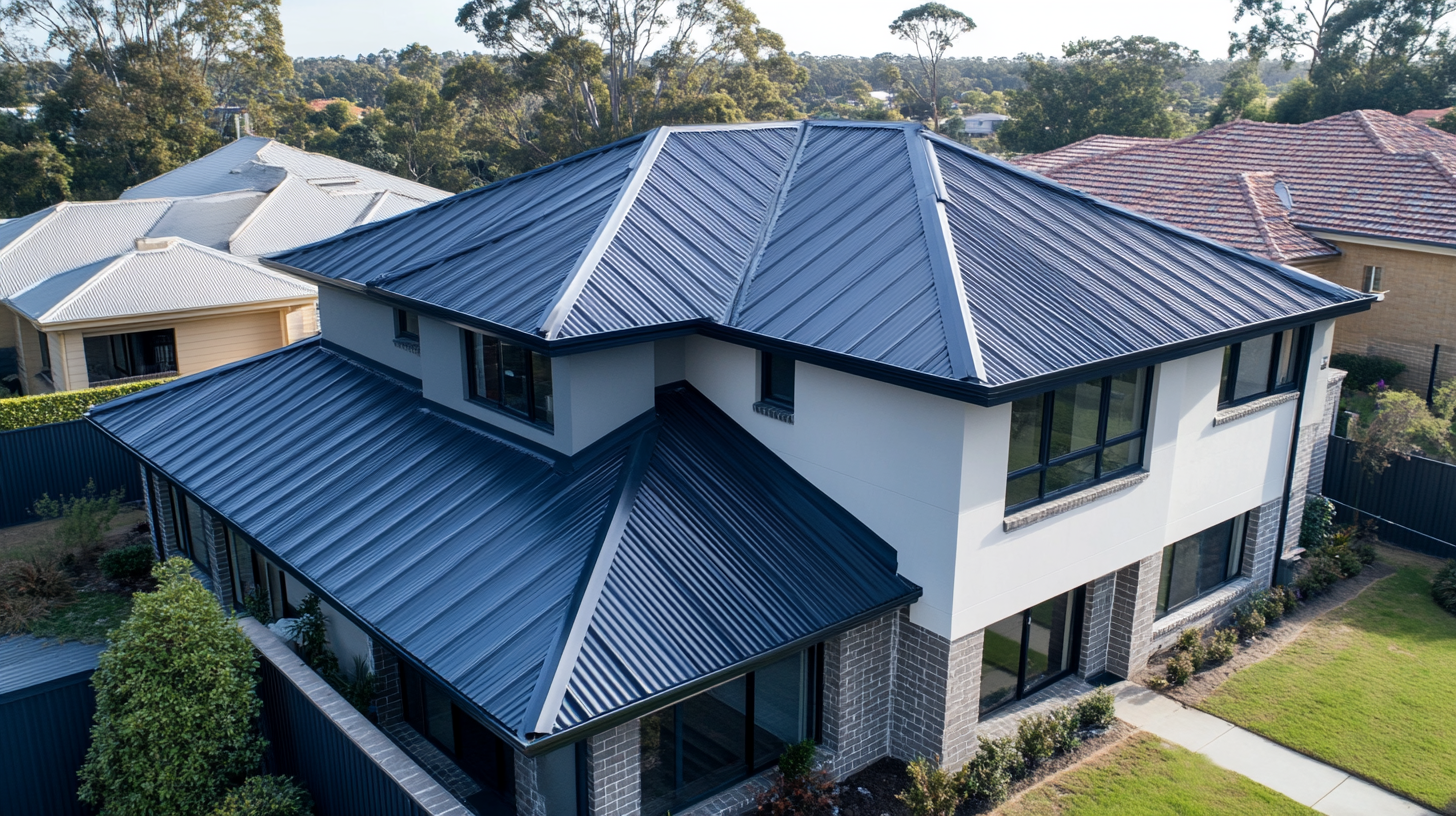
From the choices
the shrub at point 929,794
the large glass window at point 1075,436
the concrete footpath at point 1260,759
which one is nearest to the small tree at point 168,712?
the shrub at point 929,794

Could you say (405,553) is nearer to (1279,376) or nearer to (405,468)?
(405,468)

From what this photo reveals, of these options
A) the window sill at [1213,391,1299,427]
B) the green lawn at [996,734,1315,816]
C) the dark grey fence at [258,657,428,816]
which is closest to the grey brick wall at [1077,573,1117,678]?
the green lawn at [996,734,1315,816]

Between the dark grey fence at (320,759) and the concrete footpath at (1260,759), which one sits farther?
the concrete footpath at (1260,759)

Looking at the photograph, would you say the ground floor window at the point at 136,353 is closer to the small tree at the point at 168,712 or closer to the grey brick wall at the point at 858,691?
the small tree at the point at 168,712

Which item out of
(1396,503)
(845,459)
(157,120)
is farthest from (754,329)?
(157,120)

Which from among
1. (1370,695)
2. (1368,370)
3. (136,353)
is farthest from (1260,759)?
(136,353)

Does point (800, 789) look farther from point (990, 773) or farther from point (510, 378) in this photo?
point (510, 378)

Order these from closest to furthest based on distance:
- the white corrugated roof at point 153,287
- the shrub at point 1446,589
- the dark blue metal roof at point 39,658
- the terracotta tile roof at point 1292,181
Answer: the dark blue metal roof at point 39,658, the shrub at point 1446,589, the terracotta tile roof at point 1292,181, the white corrugated roof at point 153,287
